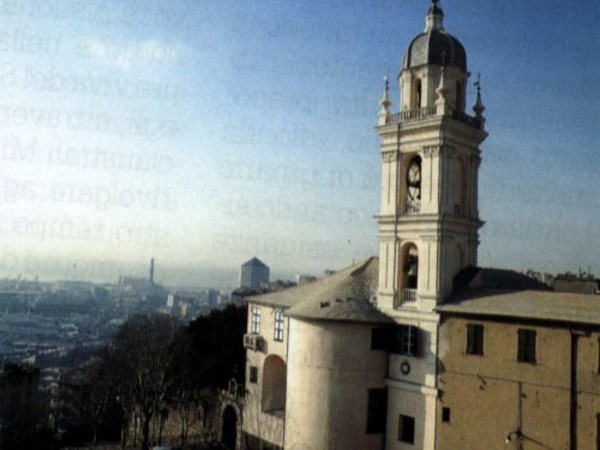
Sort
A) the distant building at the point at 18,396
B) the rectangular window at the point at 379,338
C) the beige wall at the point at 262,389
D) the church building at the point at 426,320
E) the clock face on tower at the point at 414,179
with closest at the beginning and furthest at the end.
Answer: the church building at the point at 426,320 < the rectangular window at the point at 379,338 < the clock face on tower at the point at 414,179 < the beige wall at the point at 262,389 < the distant building at the point at 18,396

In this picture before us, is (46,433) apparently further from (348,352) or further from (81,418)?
(348,352)

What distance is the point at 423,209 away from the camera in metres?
31.0

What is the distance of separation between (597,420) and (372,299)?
498 inches

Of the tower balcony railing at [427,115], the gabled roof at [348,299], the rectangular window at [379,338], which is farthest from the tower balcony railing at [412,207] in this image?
the rectangular window at [379,338]

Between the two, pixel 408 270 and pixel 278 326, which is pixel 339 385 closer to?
pixel 408 270

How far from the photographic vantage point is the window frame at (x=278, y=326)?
131ft

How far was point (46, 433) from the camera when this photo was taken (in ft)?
179

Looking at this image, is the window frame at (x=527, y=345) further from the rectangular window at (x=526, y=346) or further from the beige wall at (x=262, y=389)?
the beige wall at (x=262, y=389)

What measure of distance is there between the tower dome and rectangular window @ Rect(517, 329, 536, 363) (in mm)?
14656

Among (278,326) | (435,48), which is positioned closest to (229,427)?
(278,326)

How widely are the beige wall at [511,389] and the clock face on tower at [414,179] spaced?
23.7 feet

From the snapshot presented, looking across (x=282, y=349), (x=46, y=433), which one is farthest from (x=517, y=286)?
(x=46, y=433)

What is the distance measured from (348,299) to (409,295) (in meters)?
3.45

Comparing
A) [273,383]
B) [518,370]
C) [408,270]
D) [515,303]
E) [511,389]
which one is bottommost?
[273,383]
